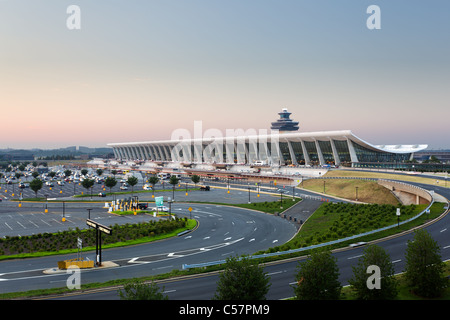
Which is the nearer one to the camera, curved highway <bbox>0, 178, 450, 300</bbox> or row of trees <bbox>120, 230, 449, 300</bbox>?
row of trees <bbox>120, 230, 449, 300</bbox>

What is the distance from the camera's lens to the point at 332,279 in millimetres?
15523

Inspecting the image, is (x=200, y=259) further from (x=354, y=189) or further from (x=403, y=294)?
(x=354, y=189)

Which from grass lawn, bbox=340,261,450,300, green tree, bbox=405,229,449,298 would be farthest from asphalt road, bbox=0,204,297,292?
green tree, bbox=405,229,449,298

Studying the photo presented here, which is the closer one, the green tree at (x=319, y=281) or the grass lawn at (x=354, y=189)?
the green tree at (x=319, y=281)

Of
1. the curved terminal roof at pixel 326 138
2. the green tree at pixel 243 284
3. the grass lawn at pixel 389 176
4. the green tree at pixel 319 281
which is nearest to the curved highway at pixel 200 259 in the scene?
the green tree at pixel 319 281

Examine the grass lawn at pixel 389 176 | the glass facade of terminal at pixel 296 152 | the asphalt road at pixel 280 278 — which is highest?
the glass facade of terminal at pixel 296 152

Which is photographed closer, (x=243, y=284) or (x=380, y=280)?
(x=243, y=284)

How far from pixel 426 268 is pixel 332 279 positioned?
5521 millimetres

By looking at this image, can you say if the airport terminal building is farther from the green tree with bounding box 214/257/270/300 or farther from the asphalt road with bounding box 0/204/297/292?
the green tree with bounding box 214/257/270/300

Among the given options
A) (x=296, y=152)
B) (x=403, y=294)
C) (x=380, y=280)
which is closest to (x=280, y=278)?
(x=403, y=294)

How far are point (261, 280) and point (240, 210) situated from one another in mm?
46133

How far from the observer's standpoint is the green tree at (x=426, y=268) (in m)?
17.5

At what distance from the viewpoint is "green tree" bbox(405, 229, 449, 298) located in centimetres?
1745

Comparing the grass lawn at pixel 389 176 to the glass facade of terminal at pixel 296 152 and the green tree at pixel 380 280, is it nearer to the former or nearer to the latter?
the glass facade of terminal at pixel 296 152
